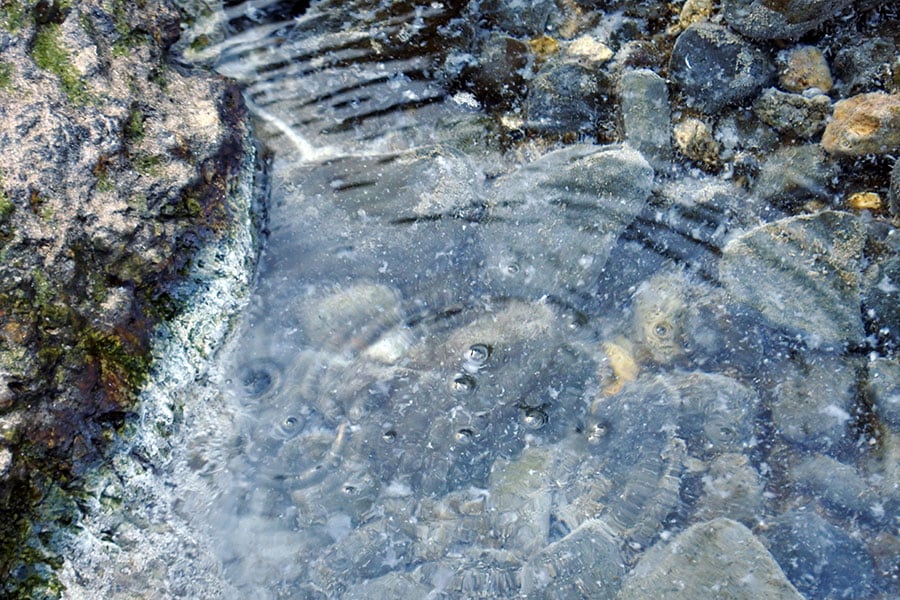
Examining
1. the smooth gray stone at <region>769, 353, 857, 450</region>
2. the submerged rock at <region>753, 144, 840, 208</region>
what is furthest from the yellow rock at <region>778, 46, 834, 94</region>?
the smooth gray stone at <region>769, 353, 857, 450</region>

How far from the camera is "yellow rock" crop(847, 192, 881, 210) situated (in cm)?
261

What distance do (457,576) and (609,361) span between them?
3.27ft

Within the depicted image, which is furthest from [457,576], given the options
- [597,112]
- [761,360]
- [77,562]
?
[597,112]

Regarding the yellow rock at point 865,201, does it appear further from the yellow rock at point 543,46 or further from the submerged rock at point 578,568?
the submerged rock at point 578,568

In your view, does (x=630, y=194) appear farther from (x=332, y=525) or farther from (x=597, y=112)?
(x=332, y=525)

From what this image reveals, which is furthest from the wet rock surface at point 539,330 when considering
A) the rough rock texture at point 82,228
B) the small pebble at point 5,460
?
the rough rock texture at point 82,228

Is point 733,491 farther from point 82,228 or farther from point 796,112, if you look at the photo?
point 82,228

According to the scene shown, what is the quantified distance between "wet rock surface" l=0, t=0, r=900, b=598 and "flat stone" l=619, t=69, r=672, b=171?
0.5 inches

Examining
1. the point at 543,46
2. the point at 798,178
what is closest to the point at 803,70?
the point at 798,178

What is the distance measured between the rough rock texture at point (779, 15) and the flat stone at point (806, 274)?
876 millimetres

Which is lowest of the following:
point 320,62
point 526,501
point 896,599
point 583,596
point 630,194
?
point 896,599

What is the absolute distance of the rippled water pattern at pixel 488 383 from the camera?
7.34 ft

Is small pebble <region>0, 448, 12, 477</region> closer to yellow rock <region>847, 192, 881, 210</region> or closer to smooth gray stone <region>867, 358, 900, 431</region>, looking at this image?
smooth gray stone <region>867, 358, 900, 431</region>

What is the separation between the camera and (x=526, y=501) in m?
2.29
